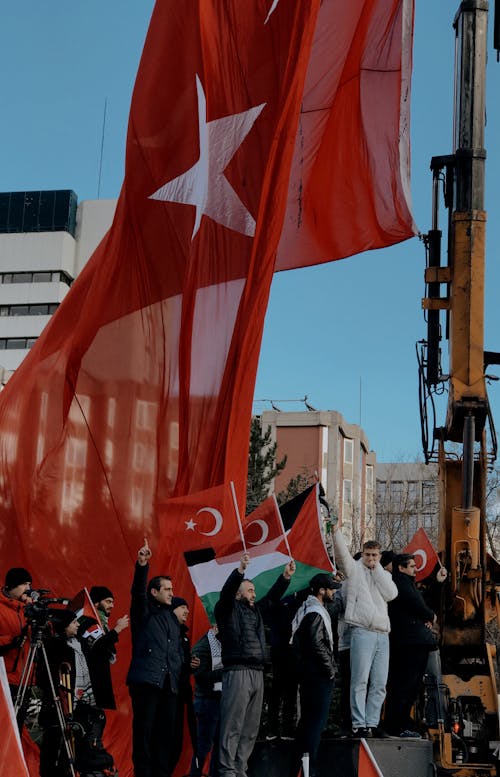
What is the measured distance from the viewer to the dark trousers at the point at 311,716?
384 inches

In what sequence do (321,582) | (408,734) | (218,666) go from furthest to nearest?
(408,734) → (218,666) → (321,582)

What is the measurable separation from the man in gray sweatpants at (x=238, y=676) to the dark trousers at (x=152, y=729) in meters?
0.42

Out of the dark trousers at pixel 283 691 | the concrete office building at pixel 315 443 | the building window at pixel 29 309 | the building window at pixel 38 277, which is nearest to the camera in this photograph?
the dark trousers at pixel 283 691

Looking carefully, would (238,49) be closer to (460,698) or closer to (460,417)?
(460,417)

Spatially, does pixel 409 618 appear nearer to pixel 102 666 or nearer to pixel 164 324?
pixel 102 666

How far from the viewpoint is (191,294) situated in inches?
476

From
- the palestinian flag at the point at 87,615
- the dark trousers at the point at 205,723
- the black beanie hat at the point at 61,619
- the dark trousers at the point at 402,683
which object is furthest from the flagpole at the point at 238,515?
the dark trousers at the point at 402,683

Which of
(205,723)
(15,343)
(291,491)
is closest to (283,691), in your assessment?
(205,723)

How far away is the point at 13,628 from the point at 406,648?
391cm

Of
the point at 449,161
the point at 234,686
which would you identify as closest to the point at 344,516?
the point at 449,161

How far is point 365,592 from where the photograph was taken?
1084 centimetres

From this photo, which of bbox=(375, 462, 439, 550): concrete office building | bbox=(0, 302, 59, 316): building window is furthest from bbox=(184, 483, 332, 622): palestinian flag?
bbox=(0, 302, 59, 316): building window

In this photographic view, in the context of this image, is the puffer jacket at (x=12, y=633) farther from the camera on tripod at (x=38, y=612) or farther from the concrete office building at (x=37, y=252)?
the concrete office building at (x=37, y=252)

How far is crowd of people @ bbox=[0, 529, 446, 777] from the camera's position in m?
9.43
